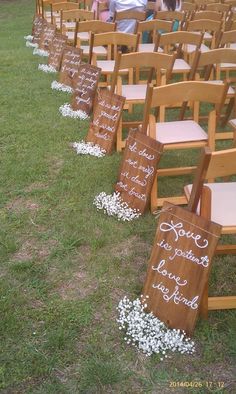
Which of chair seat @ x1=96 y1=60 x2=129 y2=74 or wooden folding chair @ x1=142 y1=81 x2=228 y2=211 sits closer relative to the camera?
wooden folding chair @ x1=142 y1=81 x2=228 y2=211

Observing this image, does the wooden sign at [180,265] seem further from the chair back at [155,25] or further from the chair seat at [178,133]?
the chair back at [155,25]

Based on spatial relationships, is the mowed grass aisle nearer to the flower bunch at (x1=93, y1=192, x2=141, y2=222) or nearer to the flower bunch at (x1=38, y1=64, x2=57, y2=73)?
the flower bunch at (x1=93, y1=192, x2=141, y2=222)

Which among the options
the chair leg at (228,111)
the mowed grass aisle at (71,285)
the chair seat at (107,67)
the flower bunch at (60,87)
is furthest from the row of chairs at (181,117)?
the flower bunch at (60,87)

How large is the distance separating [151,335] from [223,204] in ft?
2.50

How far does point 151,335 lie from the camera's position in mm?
2320

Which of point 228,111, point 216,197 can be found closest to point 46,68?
point 228,111

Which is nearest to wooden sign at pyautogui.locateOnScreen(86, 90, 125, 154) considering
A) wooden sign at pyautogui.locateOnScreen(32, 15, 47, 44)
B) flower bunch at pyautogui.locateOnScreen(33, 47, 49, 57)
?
flower bunch at pyautogui.locateOnScreen(33, 47, 49, 57)

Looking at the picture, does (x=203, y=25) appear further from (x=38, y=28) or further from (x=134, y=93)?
(x=38, y=28)

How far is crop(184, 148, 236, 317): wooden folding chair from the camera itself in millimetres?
2023

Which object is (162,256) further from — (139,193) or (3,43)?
(3,43)

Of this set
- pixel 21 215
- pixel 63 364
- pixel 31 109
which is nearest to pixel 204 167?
pixel 63 364

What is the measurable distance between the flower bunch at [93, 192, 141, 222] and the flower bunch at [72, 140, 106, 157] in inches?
30.5

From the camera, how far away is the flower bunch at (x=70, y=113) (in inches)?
200

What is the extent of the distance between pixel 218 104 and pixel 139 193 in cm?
79
